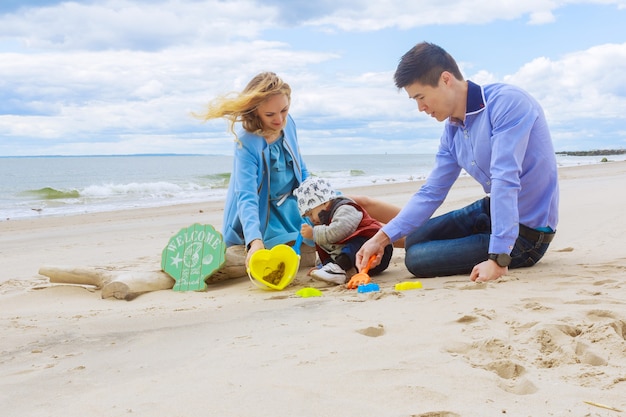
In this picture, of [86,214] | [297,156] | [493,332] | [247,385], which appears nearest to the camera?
[247,385]

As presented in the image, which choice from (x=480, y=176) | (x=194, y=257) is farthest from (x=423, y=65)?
(x=194, y=257)

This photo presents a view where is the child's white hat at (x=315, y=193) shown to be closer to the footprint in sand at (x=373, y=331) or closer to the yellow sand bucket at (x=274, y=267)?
the yellow sand bucket at (x=274, y=267)

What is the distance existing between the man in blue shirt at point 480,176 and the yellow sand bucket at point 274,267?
19.9 inches

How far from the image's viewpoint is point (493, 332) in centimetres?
263

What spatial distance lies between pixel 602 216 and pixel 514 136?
12.3 ft

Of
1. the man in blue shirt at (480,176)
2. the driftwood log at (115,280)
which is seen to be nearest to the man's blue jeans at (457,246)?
the man in blue shirt at (480,176)

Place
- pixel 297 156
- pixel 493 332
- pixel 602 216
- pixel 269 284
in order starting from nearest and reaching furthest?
pixel 493 332 → pixel 269 284 → pixel 297 156 → pixel 602 216

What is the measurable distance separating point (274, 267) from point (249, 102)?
1.21 m

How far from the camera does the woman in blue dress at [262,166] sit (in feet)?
15.2

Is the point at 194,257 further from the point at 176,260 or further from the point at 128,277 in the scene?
the point at 128,277

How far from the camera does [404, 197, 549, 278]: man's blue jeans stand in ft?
13.6

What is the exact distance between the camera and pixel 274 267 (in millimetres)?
4449

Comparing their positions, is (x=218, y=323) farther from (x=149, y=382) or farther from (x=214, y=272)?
(x=214, y=272)

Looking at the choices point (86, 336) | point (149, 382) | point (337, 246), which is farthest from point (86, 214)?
point (149, 382)
